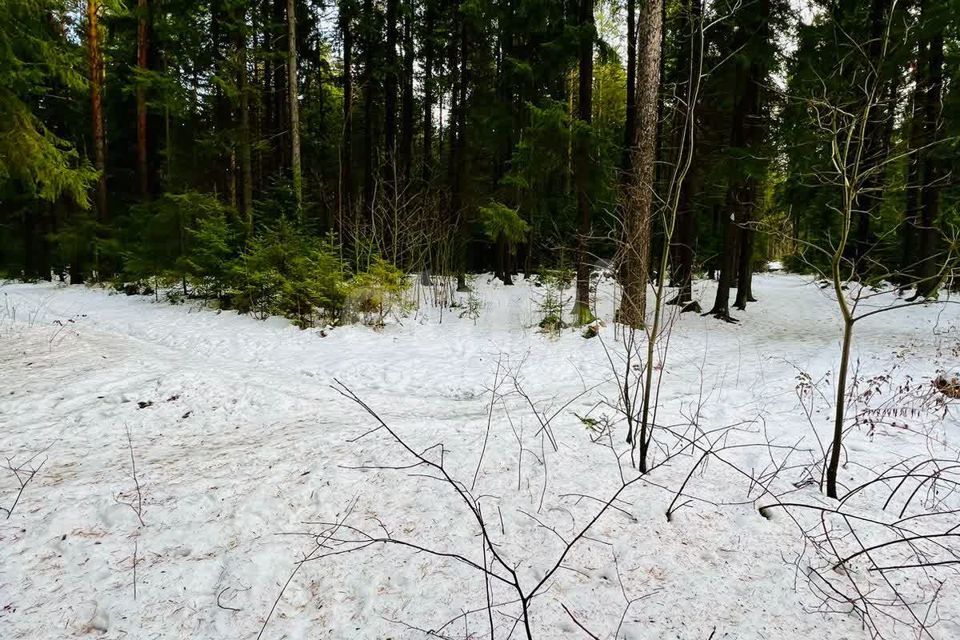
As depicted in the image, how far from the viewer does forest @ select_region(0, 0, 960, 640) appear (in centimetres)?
Answer: 190

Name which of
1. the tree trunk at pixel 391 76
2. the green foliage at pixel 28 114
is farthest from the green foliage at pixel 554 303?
the green foliage at pixel 28 114

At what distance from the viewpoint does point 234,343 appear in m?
7.93

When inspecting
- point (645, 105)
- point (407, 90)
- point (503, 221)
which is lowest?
point (503, 221)

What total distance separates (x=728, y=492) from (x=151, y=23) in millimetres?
19256

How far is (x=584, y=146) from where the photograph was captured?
9086 millimetres

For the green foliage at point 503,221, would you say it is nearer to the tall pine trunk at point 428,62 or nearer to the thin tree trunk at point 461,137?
the thin tree trunk at point 461,137

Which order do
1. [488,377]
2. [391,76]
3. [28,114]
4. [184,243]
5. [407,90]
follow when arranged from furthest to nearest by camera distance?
[407,90] < [391,76] < [184,243] < [28,114] < [488,377]

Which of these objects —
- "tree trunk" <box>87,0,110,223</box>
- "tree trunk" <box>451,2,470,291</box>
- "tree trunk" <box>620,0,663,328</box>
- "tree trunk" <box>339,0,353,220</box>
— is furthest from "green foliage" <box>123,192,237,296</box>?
"tree trunk" <box>620,0,663,328</box>

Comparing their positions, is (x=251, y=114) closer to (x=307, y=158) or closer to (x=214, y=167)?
(x=214, y=167)

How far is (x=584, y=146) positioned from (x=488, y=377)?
580 centimetres

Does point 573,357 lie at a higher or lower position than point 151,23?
lower

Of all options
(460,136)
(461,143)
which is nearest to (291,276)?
(461,143)

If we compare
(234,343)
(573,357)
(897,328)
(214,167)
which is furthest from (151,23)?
(897,328)

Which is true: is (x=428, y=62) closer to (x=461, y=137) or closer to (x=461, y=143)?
(x=461, y=137)
